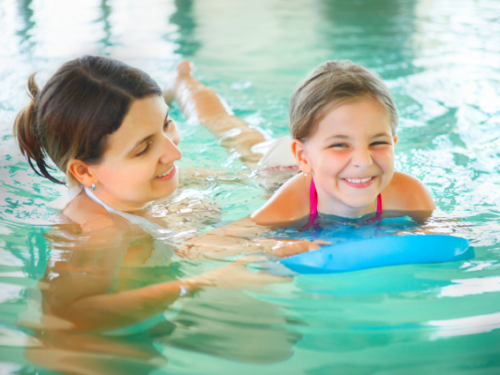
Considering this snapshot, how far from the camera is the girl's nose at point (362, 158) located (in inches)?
70.5

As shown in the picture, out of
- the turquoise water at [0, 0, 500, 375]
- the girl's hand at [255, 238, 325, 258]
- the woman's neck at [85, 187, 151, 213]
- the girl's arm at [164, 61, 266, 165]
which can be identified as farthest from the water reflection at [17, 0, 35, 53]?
the girl's hand at [255, 238, 325, 258]

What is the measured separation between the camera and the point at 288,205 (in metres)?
2.15

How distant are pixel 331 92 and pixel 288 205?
1.73 ft

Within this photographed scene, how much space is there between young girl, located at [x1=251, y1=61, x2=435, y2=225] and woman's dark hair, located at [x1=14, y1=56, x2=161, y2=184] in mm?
609

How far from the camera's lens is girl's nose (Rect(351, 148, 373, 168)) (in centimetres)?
179

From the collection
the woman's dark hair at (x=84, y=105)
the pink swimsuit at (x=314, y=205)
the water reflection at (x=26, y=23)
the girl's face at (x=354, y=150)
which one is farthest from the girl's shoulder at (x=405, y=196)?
the water reflection at (x=26, y=23)

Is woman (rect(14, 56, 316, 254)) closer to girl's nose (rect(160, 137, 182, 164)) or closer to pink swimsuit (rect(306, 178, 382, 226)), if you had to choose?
girl's nose (rect(160, 137, 182, 164))

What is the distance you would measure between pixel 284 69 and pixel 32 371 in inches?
160

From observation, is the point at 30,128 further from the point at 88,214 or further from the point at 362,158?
the point at 362,158

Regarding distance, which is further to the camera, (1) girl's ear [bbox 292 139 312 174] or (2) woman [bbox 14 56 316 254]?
(1) girl's ear [bbox 292 139 312 174]

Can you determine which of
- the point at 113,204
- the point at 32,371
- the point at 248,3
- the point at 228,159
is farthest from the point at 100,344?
the point at 248,3

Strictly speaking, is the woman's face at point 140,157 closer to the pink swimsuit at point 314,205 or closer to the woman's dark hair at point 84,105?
the woman's dark hair at point 84,105

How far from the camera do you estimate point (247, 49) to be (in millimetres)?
5812

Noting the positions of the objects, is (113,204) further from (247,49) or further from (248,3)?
(248,3)
